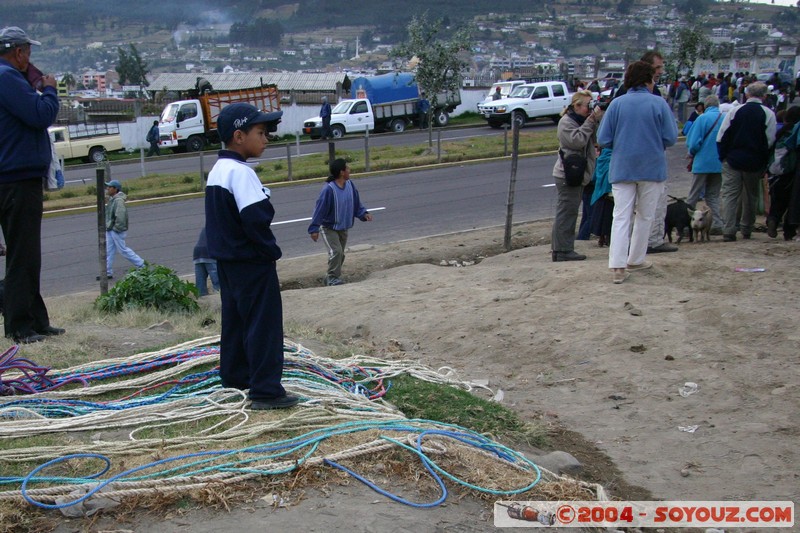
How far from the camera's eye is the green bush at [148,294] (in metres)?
9.29

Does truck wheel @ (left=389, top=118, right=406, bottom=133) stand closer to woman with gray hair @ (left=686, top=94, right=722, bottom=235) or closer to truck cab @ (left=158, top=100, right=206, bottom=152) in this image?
truck cab @ (left=158, top=100, right=206, bottom=152)

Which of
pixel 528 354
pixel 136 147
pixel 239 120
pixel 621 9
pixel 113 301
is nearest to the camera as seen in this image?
pixel 239 120

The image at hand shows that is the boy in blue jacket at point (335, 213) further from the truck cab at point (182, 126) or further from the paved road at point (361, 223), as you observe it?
the truck cab at point (182, 126)

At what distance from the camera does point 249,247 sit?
16.1 ft

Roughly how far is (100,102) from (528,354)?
2224 inches

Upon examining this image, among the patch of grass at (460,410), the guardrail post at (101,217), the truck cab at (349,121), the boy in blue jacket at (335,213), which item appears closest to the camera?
the patch of grass at (460,410)

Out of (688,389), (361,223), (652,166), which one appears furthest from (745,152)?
(361,223)

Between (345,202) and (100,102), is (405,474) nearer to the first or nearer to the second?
(345,202)

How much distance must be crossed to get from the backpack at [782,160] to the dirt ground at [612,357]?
2.92 feet

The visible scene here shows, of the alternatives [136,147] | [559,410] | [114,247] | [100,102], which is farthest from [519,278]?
[100,102]

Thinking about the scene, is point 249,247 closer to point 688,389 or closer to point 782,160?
point 688,389

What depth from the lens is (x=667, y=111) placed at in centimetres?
840

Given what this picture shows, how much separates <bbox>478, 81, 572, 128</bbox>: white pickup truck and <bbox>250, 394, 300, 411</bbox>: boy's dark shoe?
3234 cm

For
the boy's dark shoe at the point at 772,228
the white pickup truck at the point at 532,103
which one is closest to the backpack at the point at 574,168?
the boy's dark shoe at the point at 772,228
